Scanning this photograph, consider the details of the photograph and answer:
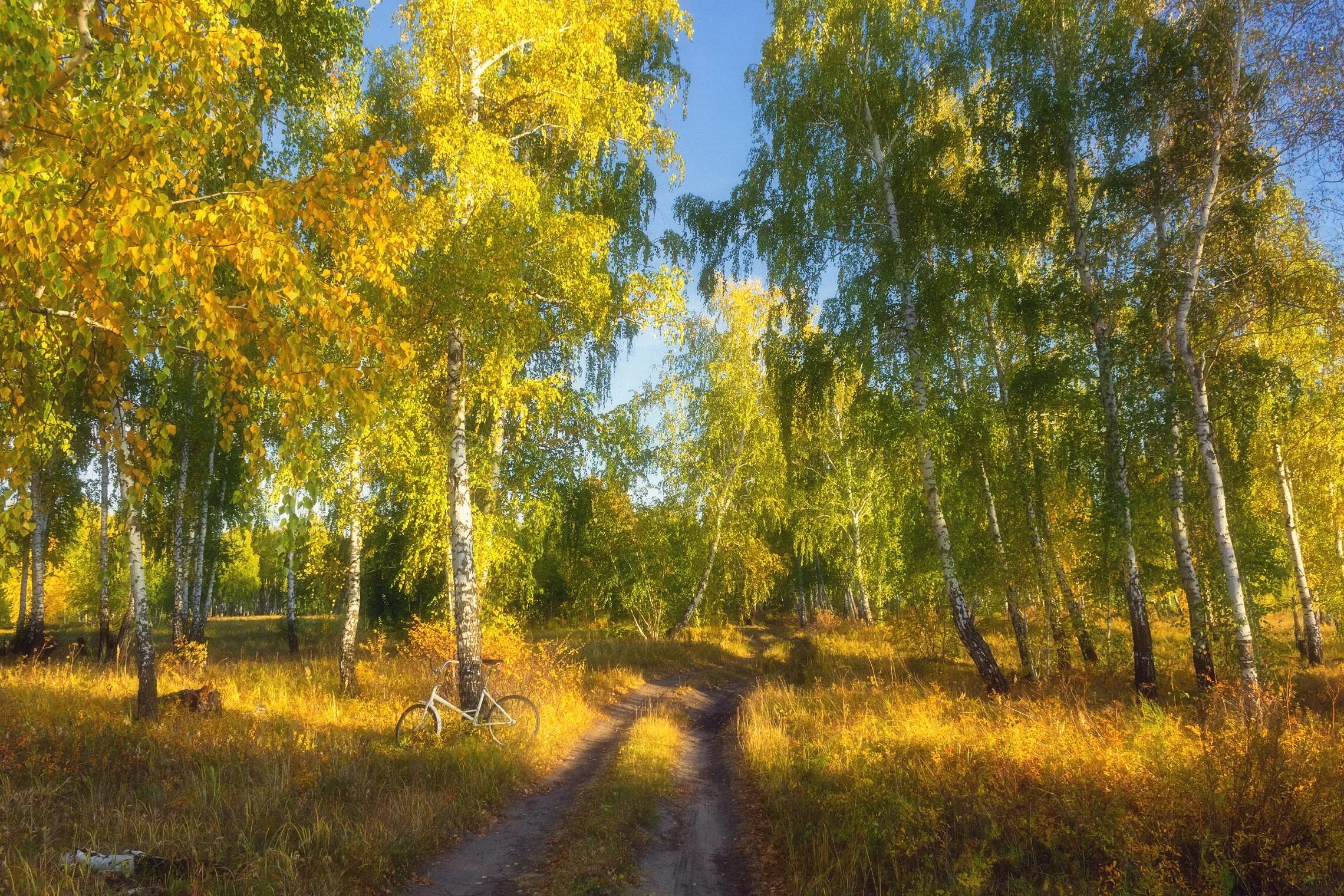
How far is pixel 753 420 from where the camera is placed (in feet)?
86.7

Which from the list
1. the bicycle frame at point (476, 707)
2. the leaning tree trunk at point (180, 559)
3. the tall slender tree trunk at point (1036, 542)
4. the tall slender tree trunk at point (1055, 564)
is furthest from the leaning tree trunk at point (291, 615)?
the tall slender tree trunk at point (1055, 564)

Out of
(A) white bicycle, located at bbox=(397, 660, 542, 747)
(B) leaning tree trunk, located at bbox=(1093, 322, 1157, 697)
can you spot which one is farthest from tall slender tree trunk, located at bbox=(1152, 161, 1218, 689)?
(A) white bicycle, located at bbox=(397, 660, 542, 747)

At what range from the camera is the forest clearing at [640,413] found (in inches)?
152

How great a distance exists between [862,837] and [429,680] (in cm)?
1000

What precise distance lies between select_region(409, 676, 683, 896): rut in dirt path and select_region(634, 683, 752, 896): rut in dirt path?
120 cm

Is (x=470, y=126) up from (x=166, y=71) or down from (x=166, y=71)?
up

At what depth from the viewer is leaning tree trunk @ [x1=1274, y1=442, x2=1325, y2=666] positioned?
57.6 ft

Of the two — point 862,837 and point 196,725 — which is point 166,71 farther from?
point 196,725

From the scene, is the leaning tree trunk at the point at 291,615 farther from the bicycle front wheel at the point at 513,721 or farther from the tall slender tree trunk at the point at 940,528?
the tall slender tree trunk at the point at 940,528

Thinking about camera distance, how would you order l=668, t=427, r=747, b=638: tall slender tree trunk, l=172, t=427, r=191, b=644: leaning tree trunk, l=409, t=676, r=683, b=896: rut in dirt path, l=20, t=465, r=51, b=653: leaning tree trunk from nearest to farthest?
1. l=409, t=676, r=683, b=896: rut in dirt path
2. l=172, t=427, r=191, b=644: leaning tree trunk
3. l=20, t=465, r=51, b=653: leaning tree trunk
4. l=668, t=427, r=747, b=638: tall slender tree trunk

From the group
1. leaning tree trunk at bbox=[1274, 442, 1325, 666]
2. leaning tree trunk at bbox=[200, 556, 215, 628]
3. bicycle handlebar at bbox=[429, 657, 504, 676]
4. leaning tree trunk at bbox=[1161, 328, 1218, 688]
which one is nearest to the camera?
bicycle handlebar at bbox=[429, 657, 504, 676]

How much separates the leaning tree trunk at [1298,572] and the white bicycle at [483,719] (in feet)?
63.2

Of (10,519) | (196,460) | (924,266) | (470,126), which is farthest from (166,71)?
(196,460)

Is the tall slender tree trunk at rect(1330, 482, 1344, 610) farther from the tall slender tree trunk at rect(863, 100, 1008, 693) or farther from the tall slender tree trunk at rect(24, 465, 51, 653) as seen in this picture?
the tall slender tree trunk at rect(24, 465, 51, 653)
